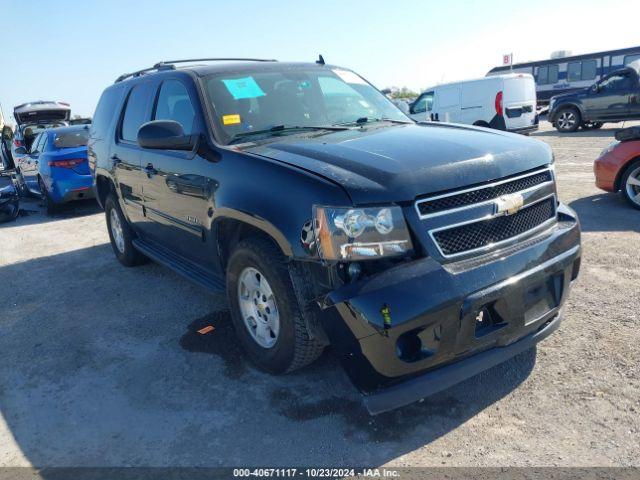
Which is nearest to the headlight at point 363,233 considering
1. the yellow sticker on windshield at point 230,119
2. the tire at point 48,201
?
the yellow sticker on windshield at point 230,119

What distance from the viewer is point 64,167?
31.3 feet

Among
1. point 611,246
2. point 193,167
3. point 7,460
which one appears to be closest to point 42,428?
point 7,460

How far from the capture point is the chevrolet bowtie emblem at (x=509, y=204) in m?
2.79

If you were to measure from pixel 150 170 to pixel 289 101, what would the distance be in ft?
4.69

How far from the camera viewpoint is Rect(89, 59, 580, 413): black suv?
2506 millimetres

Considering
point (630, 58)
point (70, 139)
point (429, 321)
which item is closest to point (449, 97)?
point (70, 139)

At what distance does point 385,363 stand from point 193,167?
207cm

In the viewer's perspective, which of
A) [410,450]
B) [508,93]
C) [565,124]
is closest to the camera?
[410,450]

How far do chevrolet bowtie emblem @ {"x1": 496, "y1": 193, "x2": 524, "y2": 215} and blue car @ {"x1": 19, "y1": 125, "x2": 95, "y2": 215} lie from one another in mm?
8577

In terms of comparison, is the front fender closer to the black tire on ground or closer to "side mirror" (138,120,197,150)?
"side mirror" (138,120,197,150)

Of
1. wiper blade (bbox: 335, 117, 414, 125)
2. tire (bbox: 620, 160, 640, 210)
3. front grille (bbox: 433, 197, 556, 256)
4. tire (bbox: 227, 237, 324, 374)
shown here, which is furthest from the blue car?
tire (bbox: 620, 160, 640, 210)

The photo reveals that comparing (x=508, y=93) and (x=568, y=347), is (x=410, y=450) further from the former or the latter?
(x=508, y=93)

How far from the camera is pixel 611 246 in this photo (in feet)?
17.5

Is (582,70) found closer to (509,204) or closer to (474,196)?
(509,204)
